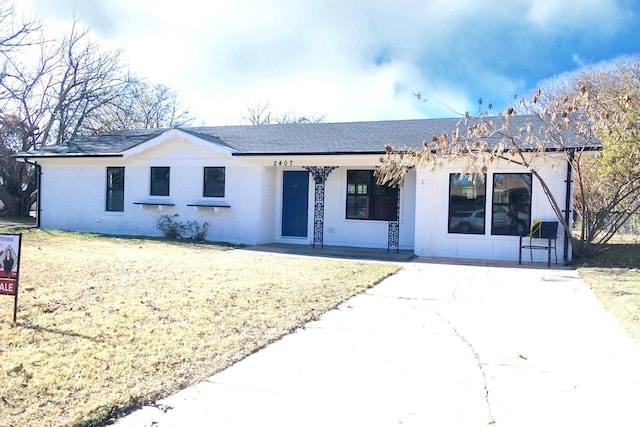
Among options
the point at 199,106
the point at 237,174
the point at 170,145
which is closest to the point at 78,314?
the point at 237,174

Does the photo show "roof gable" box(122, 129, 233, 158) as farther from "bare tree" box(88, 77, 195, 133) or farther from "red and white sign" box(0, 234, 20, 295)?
"bare tree" box(88, 77, 195, 133)

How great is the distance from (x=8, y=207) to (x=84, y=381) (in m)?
26.7

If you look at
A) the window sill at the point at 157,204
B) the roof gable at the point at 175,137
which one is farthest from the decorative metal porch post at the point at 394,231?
the window sill at the point at 157,204

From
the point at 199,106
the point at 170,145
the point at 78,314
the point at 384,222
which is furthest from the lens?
the point at 199,106

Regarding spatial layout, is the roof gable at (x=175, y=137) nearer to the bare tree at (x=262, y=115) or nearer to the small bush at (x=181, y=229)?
the small bush at (x=181, y=229)

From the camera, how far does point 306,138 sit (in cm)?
1630

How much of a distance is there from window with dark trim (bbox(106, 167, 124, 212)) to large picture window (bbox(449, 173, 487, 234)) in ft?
37.3

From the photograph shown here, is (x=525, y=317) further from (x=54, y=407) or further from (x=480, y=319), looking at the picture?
(x=54, y=407)

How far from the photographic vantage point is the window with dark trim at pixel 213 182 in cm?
1586

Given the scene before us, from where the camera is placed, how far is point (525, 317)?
653 centimetres

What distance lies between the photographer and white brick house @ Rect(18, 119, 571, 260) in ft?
42.0

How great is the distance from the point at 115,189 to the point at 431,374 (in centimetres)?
1560

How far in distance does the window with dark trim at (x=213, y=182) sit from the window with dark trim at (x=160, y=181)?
1.48 metres

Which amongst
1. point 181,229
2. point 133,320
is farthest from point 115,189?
point 133,320
